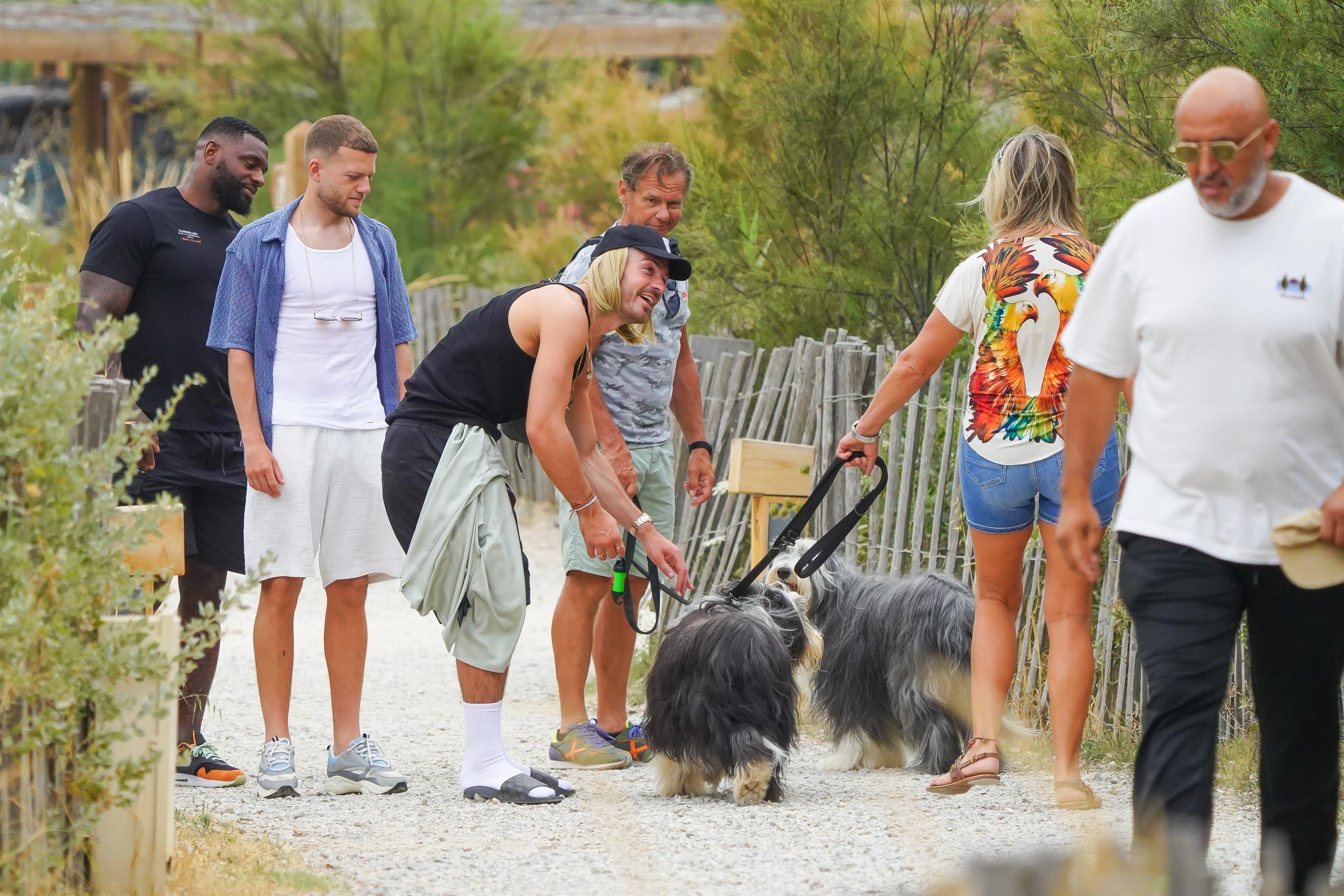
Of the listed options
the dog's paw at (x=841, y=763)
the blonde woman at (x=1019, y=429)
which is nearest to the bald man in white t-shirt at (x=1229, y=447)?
the blonde woman at (x=1019, y=429)

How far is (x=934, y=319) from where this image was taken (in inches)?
167

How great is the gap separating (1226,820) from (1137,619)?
4.50 ft

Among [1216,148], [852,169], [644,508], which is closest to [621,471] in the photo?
[644,508]

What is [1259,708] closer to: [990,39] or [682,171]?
[682,171]

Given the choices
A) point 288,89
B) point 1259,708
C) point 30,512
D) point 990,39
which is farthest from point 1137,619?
point 288,89

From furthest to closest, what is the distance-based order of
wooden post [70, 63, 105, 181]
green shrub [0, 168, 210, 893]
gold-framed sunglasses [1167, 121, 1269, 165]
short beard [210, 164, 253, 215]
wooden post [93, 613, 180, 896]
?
1. wooden post [70, 63, 105, 181]
2. short beard [210, 164, 253, 215]
3. wooden post [93, 613, 180, 896]
4. green shrub [0, 168, 210, 893]
5. gold-framed sunglasses [1167, 121, 1269, 165]

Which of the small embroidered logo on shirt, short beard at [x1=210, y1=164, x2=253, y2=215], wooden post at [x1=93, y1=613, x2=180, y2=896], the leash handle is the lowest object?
wooden post at [x1=93, y1=613, x2=180, y2=896]

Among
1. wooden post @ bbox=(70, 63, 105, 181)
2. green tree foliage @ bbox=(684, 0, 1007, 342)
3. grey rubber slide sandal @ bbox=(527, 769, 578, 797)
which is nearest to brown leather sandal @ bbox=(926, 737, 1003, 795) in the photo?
grey rubber slide sandal @ bbox=(527, 769, 578, 797)

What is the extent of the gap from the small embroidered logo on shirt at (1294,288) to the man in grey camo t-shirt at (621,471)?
2.44 meters

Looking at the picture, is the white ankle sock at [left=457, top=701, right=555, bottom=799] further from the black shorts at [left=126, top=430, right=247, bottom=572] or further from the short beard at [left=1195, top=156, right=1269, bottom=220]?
the short beard at [left=1195, top=156, right=1269, bottom=220]

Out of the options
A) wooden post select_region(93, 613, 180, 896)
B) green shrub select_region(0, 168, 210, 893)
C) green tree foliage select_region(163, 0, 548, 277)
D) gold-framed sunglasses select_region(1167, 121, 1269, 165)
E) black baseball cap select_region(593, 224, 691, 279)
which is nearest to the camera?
gold-framed sunglasses select_region(1167, 121, 1269, 165)

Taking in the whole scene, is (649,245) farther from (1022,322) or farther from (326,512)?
(326,512)

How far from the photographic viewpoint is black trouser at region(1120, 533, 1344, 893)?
2.74 metres

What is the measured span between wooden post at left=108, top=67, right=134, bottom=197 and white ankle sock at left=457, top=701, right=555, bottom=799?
12554 mm
